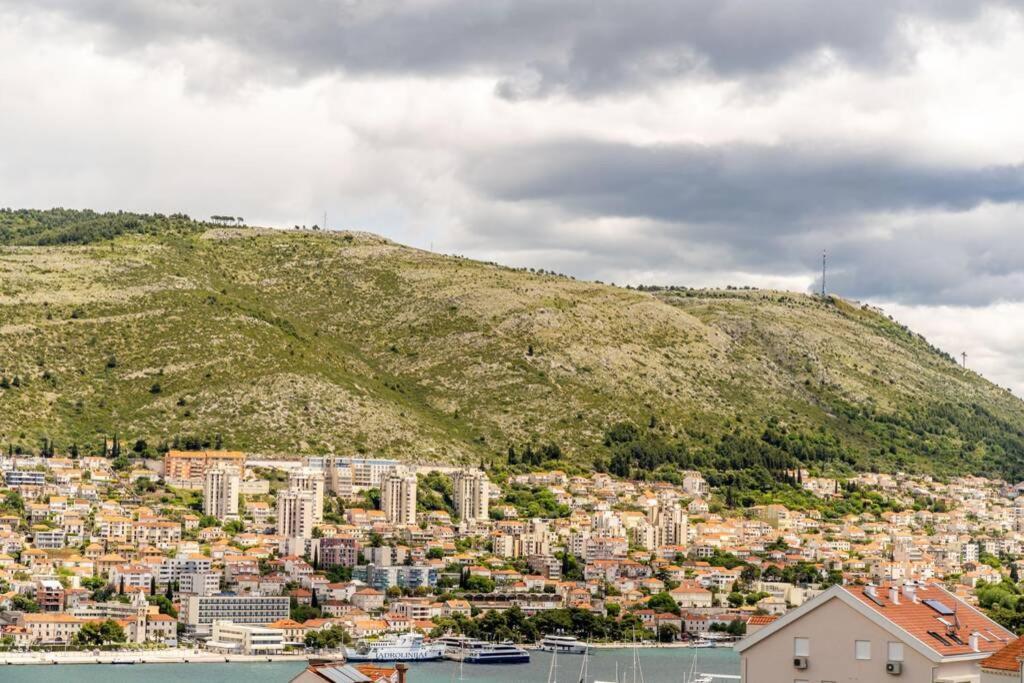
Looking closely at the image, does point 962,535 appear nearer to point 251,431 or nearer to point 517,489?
point 517,489

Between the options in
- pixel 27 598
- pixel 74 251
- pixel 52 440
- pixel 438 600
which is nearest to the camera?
pixel 27 598

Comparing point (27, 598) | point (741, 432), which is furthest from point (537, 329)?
point (27, 598)

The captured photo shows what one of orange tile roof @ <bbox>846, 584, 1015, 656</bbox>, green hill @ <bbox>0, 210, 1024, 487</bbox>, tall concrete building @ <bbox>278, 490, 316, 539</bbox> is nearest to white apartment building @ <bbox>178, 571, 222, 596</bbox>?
tall concrete building @ <bbox>278, 490, 316, 539</bbox>

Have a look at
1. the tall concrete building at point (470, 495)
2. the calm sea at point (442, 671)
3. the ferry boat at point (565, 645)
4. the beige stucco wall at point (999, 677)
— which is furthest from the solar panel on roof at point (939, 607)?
the tall concrete building at point (470, 495)

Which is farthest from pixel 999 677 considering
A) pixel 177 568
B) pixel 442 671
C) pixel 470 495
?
pixel 470 495

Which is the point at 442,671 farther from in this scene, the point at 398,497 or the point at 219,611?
the point at 398,497

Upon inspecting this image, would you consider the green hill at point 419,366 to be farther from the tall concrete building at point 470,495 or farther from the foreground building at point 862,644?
the foreground building at point 862,644

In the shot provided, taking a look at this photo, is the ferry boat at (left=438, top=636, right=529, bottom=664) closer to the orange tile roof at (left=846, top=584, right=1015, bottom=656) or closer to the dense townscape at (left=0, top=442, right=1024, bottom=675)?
the dense townscape at (left=0, top=442, right=1024, bottom=675)
